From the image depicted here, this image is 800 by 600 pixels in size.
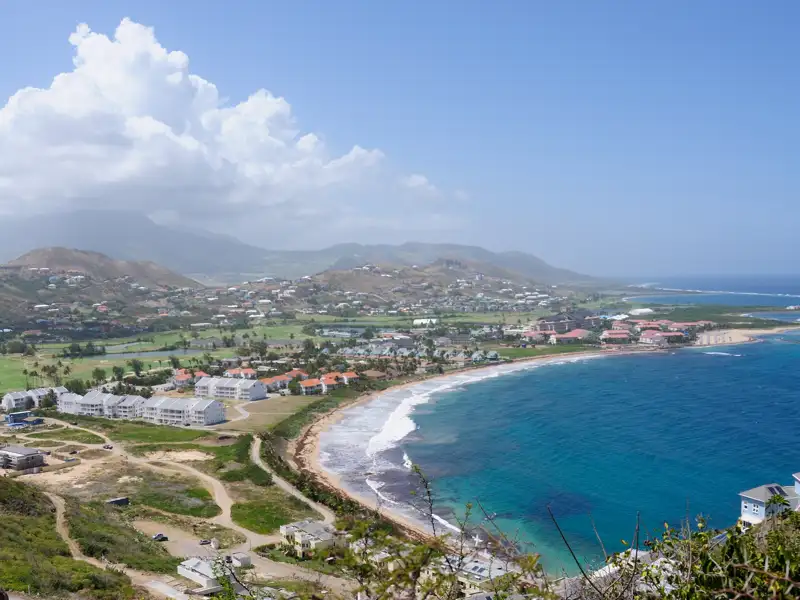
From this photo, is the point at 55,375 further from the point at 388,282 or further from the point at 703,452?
the point at 388,282

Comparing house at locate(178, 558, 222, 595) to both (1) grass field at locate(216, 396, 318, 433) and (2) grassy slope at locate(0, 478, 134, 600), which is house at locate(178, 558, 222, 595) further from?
(1) grass field at locate(216, 396, 318, 433)

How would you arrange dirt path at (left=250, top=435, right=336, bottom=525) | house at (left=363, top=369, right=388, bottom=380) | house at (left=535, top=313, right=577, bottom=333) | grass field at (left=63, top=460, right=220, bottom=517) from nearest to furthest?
dirt path at (left=250, top=435, right=336, bottom=525) → grass field at (left=63, top=460, right=220, bottom=517) → house at (left=363, top=369, right=388, bottom=380) → house at (left=535, top=313, right=577, bottom=333)

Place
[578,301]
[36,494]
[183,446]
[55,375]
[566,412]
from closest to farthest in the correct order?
[36,494]
[183,446]
[566,412]
[55,375]
[578,301]

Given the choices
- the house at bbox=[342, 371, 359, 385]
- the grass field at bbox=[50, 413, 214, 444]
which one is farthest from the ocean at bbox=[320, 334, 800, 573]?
the grass field at bbox=[50, 413, 214, 444]

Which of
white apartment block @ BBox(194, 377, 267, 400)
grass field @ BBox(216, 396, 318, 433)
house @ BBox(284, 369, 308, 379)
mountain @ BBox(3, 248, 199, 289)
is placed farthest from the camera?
mountain @ BBox(3, 248, 199, 289)

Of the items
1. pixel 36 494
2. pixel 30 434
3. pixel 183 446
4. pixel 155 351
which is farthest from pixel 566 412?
pixel 155 351

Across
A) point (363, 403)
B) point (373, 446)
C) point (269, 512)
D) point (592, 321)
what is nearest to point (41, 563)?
point (269, 512)

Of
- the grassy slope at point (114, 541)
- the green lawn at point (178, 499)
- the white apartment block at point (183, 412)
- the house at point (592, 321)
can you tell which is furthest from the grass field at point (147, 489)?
the house at point (592, 321)
